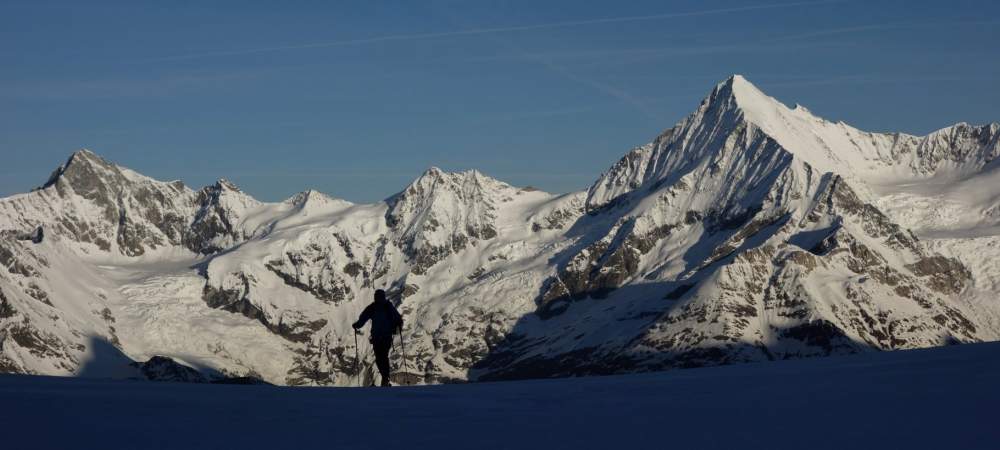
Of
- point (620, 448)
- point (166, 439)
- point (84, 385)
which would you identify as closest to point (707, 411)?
point (620, 448)

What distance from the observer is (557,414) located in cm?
2694

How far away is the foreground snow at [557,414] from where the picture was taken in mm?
23078

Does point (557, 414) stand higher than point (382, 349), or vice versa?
point (382, 349)

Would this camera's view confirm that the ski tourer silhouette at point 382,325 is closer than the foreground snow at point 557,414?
No

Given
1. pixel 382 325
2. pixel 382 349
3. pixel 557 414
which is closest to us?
pixel 557 414

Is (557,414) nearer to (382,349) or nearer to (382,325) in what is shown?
(382,325)

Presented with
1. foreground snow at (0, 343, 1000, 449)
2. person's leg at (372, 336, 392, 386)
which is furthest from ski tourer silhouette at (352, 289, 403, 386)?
foreground snow at (0, 343, 1000, 449)

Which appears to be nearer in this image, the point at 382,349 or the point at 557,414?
the point at 557,414

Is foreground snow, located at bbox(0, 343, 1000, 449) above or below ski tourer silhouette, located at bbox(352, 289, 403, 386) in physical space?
below

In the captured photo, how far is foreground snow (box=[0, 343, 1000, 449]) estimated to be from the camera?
23078 millimetres

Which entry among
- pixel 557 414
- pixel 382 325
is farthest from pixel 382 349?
pixel 557 414

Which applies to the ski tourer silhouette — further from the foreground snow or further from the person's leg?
the foreground snow

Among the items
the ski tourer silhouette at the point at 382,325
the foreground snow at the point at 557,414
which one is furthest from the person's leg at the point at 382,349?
the foreground snow at the point at 557,414

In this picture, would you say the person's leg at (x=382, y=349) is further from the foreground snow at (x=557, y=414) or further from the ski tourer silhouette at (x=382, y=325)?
the foreground snow at (x=557, y=414)
